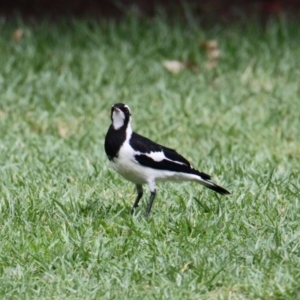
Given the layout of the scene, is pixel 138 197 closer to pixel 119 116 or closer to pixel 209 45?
→ pixel 119 116

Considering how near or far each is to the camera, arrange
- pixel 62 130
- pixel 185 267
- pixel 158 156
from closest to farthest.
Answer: pixel 185 267, pixel 158 156, pixel 62 130

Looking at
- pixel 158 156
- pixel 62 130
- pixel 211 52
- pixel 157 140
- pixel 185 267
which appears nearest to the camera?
pixel 185 267

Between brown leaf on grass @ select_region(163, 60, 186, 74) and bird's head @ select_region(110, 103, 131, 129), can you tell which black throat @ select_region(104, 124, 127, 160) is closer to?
bird's head @ select_region(110, 103, 131, 129)

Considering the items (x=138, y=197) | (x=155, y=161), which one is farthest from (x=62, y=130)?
(x=155, y=161)

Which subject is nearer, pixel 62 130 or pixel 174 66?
pixel 62 130

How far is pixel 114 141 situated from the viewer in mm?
5824

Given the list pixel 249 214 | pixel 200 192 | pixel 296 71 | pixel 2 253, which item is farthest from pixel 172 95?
pixel 2 253

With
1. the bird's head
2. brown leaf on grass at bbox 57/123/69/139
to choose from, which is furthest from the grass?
Result: the bird's head

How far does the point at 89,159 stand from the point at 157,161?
1.87 meters

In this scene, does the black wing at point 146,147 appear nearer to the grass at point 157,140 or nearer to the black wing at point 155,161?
the black wing at point 155,161

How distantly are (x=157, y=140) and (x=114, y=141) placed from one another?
261 cm

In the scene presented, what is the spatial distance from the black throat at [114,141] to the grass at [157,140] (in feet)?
1.47

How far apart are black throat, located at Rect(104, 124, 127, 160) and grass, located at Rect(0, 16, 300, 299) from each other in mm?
449

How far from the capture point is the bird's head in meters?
5.88
